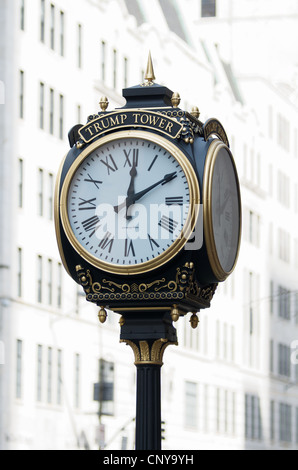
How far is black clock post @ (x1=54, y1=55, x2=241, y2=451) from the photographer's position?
5590 mm

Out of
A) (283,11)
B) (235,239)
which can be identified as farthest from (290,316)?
(235,239)

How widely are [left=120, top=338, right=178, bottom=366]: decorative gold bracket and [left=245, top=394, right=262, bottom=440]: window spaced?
68030 millimetres

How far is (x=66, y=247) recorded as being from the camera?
580 centimetres

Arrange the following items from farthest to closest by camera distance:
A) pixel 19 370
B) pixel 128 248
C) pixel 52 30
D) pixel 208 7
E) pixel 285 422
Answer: pixel 285 422 → pixel 208 7 → pixel 52 30 → pixel 19 370 → pixel 128 248

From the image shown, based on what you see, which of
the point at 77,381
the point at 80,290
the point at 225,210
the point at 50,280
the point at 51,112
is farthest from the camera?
the point at 80,290

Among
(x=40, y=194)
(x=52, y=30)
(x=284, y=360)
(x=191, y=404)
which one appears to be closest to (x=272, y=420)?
(x=284, y=360)

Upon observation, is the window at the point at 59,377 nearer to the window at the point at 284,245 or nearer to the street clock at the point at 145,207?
the window at the point at 284,245

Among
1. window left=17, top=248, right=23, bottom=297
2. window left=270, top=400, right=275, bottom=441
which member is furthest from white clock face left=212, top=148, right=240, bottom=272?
window left=270, top=400, right=275, bottom=441

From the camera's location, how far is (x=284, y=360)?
79.4 meters

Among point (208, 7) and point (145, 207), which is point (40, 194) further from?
point (145, 207)

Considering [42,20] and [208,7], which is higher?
[208,7]

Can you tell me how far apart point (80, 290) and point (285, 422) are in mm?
27616
